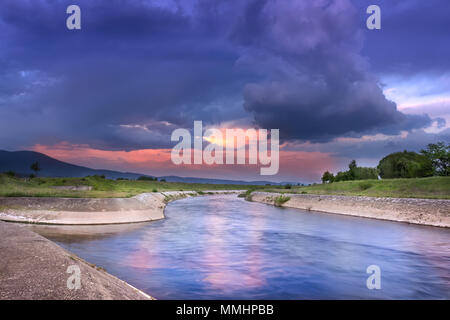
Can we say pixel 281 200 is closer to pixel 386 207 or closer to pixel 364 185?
pixel 364 185

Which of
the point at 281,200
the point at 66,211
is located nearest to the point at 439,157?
the point at 281,200

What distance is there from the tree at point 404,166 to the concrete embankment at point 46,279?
11892cm

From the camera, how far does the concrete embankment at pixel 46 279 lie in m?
9.14

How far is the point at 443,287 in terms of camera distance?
56.9ft

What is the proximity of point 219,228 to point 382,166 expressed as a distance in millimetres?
116847

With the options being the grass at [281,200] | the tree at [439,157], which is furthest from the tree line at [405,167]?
the grass at [281,200]

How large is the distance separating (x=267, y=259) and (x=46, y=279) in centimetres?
1665

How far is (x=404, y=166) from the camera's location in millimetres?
121438

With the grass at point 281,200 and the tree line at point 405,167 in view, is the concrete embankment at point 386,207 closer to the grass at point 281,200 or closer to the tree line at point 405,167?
the grass at point 281,200
